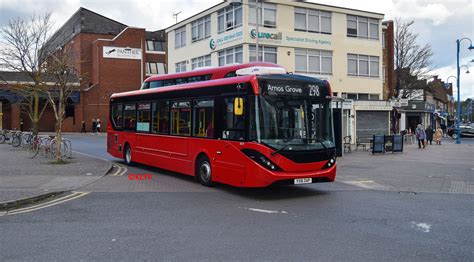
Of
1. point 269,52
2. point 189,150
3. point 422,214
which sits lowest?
point 422,214

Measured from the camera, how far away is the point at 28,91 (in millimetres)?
26453

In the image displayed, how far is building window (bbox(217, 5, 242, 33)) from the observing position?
33.2 metres

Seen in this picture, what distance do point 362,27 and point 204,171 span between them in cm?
2993

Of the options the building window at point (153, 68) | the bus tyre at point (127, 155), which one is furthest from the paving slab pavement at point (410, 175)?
the building window at point (153, 68)

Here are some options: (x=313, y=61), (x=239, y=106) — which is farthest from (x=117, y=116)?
(x=313, y=61)

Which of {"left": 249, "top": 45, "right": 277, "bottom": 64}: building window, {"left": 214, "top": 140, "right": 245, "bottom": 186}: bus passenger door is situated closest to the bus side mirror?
{"left": 214, "top": 140, "right": 245, "bottom": 186}: bus passenger door

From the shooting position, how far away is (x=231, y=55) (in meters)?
34.1

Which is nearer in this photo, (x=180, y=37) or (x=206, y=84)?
(x=206, y=84)

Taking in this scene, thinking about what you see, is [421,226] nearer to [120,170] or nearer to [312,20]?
[120,170]

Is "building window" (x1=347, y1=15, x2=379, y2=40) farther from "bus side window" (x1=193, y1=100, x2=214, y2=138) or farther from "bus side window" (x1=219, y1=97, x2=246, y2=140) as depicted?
"bus side window" (x1=219, y1=97, x2=246, y2=140)

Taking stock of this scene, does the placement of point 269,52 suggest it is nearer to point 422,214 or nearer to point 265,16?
point 265,16

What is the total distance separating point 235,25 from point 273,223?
88.7ft

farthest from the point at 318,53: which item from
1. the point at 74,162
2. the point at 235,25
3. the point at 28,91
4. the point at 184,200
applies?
the point at 184,200

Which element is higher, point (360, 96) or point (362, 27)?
point (362, 27)
